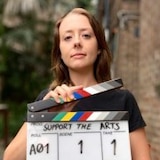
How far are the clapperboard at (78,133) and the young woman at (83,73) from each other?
44 mm

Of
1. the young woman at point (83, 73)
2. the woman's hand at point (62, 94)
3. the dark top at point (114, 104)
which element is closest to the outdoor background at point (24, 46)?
the young woman at point (83, 73)

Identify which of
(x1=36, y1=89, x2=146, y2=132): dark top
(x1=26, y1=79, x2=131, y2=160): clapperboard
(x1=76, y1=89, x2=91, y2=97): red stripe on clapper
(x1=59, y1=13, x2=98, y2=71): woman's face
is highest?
(x1=59, y1=13, x2=98, y2=71): woman's face

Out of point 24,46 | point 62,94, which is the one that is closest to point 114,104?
point 62,94

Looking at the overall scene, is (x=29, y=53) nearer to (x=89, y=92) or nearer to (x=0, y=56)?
(x=0, y=56)

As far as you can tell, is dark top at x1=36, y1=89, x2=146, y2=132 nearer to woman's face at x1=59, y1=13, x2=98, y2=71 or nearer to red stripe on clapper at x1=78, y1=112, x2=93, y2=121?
red stripe on clapper at x1=78, y1=112, x2=93, y2=121

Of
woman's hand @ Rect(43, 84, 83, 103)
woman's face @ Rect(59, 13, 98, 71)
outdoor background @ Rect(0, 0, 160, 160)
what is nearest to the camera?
woman's hand @ Rect(43, 84, 83, 103)

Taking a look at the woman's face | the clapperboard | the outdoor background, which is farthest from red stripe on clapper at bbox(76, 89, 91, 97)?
the outdoor background

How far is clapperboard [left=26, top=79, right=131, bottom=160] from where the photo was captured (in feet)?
6.88

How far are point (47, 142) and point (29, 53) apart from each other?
60.9ft

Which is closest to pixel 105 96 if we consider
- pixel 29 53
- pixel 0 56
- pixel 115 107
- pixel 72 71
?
pixel 115 107

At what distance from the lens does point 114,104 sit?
2.20 meters

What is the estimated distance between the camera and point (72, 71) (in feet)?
7.65

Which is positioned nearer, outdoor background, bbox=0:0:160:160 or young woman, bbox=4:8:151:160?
young woman, bbox=4:8:151:160

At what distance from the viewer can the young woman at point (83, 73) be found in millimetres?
2137
